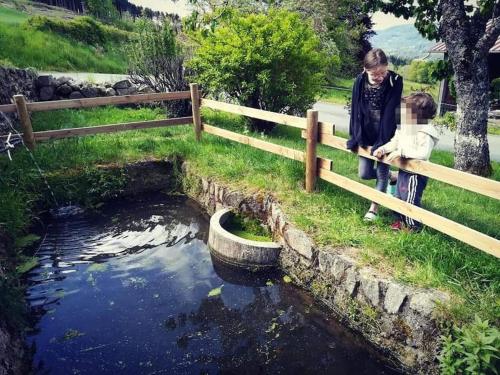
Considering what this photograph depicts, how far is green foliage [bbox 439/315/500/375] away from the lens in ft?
8.30

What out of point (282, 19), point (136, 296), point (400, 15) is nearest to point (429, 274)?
point (136, 296)

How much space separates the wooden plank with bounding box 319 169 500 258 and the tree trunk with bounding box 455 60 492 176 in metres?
3.15

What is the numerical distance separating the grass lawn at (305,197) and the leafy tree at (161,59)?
1.48m

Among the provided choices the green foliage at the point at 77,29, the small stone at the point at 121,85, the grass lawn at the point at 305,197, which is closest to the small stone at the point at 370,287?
the grass lawn at the point at 305,197

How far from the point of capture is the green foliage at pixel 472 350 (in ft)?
8.30

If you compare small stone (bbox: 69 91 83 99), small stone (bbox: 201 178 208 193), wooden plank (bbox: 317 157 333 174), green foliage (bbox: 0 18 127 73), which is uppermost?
green foliage (bbox: 0 18 127 73)

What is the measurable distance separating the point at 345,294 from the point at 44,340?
2.97 meters

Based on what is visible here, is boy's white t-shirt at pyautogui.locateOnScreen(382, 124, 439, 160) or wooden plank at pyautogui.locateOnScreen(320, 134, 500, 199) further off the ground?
boy's white t-shirt at pyautogui.locateOnScreen(382, 124, 439, 160)

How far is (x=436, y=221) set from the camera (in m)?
3.36

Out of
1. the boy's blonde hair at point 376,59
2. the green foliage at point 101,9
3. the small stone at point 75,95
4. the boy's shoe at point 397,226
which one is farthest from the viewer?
the green foliage at point 101,9

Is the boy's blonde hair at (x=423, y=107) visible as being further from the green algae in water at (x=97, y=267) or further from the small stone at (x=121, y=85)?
the small stone at (x=121, y=85)

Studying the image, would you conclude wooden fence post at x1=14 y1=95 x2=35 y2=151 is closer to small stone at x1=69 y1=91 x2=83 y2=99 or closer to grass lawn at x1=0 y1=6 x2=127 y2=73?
small stone at x1=69 y1=91 x2=83 y2=99

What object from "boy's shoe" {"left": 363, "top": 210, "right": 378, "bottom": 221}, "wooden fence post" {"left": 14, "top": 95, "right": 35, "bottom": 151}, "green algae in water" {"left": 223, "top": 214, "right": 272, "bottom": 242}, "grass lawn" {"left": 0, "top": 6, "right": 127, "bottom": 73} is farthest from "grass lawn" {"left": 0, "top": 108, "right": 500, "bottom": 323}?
"grass lawn" {"left": 0, "top": 6, "right": 127, "bottom": 73}

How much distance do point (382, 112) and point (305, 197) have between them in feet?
4.95
